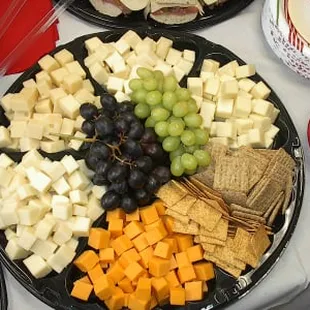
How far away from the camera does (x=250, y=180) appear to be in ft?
A: 3.58

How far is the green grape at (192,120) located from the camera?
107 cm

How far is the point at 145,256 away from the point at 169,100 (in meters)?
0.26

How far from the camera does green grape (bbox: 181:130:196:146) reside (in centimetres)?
106

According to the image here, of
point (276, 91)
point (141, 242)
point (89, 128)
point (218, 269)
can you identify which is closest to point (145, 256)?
point (141, 242)

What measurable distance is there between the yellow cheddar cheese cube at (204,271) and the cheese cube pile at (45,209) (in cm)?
19

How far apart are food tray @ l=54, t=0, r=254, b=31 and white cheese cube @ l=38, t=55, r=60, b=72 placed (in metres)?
0.17

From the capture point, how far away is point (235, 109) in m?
1.17

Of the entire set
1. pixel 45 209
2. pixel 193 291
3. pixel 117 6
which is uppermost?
pixel 117 6

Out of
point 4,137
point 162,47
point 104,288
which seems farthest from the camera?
point 162,47

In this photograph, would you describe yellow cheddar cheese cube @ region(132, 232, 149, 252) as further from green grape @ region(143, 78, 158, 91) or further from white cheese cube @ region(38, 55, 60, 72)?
white cheese cube @ region(38, 55, 60, 72)

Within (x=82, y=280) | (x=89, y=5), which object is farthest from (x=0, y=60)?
(x=82, y=280)

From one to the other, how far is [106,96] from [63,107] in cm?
10

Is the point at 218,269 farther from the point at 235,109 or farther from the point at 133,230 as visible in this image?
the point at 235,109

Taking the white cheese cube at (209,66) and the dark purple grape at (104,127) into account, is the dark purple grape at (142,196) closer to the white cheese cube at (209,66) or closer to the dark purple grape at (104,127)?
the dark purple grape at (104,127)
